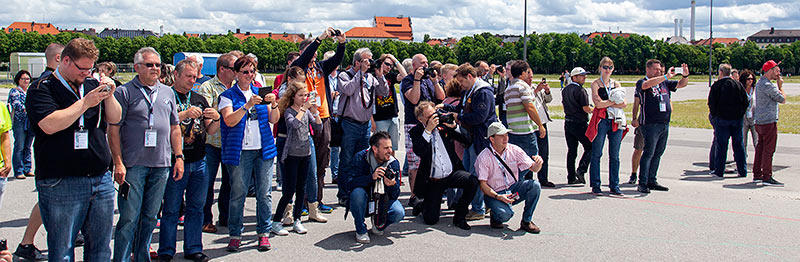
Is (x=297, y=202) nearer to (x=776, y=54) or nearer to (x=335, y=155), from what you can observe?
(x=335, y=155)

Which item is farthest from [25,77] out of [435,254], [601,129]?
[601,129]

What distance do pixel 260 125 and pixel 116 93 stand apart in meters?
1.37

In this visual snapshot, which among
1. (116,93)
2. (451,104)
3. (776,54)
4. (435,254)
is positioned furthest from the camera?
(776,54)

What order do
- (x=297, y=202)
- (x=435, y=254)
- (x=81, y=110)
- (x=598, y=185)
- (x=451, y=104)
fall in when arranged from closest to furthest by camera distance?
1. (x=81, y=110)
2. (x=435, y=254)
3. (x=297, y=202)
4. (x=451, y=104)
5. (x=598, y=185)

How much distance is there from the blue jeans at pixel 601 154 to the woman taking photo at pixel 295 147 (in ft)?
12.7

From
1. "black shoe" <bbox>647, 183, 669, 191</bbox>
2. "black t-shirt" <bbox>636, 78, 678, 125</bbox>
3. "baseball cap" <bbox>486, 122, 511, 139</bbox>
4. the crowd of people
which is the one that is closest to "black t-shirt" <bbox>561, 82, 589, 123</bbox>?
the crowd of people

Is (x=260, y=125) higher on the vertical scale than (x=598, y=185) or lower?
higher

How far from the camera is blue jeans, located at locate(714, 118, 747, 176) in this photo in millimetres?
9273

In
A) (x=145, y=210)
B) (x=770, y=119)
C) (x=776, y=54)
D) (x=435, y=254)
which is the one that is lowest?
(x=435, y=254)

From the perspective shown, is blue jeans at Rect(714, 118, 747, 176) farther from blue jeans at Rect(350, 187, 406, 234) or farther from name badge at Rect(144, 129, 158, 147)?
Answer: name badge at Rect(144, 129, 158, 147)

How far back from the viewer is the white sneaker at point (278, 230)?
19.2 ft

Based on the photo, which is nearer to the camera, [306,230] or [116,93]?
[116,93]

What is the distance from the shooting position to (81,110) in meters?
3.52

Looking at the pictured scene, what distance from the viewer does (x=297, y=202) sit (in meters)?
5.95
